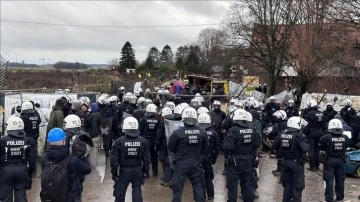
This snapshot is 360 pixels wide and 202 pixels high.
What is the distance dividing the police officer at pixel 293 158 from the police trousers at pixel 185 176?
195 centimetres

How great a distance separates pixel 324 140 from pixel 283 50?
19713 mm

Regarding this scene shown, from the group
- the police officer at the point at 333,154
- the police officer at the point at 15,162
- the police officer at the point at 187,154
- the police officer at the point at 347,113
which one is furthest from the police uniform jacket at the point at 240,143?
the police officer at the point at 347,113

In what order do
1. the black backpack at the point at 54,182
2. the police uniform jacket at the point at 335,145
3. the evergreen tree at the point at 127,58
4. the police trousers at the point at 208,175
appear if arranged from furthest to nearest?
the evergreen tree at the point at 127,58, the police trousers at the point at 208,175, the police uniform jacket at the point at 335,145, the black backpack at the point at 54,182

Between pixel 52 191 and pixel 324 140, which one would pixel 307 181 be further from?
pixel 52 191

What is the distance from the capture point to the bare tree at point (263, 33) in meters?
31.3

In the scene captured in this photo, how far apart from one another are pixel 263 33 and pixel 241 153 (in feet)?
74.7

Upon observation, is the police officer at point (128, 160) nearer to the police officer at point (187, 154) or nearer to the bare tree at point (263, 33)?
the police officer at point (187, 154)

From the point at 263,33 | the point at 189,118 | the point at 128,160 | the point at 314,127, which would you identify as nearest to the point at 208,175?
the point at 189,118

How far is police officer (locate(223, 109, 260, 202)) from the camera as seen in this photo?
10.3 meters

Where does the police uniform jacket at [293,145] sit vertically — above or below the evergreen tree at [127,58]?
below

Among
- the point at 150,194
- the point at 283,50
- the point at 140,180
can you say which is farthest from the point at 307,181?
the point at 283,50

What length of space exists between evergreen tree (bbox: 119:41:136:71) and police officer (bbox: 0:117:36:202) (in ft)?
189

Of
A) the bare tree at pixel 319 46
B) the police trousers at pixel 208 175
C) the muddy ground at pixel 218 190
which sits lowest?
the muddy ground at pixel 218 190

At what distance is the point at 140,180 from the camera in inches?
380
